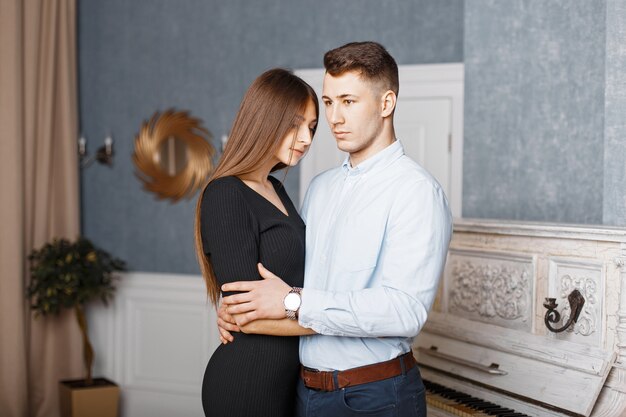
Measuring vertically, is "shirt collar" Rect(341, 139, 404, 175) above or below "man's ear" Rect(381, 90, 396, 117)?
below

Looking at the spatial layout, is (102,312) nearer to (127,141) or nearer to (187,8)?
(127,141)

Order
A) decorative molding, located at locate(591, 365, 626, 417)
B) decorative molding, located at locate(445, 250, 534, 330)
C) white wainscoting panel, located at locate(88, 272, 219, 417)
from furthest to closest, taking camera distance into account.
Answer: white wainscoting panel, located at locate(88, 272, 219, 417) < decorative molding, located at locate(445, 250, 534, 330) < decorative molding, located at locate(591, 365, 626, 417)

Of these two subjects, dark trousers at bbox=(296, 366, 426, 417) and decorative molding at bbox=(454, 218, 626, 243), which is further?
decorative molding at bbox=(454, 218, 626, 243)

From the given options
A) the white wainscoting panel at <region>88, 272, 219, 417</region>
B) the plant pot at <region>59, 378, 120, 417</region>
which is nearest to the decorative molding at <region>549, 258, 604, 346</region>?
the white wainscoting panel at <region>88, 272, 219, 417</region>

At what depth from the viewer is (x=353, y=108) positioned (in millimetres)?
2037

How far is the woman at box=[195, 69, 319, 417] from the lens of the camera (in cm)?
202

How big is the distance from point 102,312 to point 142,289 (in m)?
0.37

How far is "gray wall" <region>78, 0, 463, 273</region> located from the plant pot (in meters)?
0.89

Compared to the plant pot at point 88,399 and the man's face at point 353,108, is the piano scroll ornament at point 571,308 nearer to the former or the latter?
the man's face at point 353,108

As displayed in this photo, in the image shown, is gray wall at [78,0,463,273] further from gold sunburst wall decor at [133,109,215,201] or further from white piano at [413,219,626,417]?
white piano at [413,219,626,417]

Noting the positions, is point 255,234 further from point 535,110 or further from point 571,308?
point 535,110

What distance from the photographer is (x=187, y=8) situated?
5332 millimetres

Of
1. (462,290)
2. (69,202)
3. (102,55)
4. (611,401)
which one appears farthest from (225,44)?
(611,401)

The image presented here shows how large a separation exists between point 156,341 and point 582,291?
359cm
